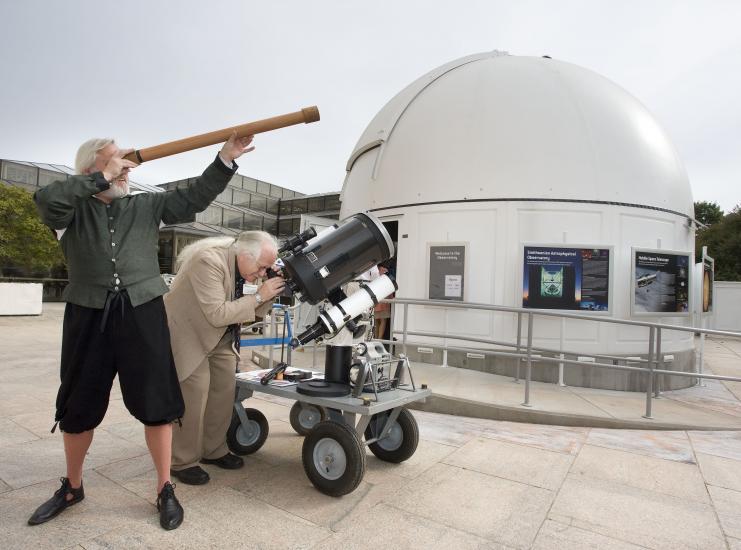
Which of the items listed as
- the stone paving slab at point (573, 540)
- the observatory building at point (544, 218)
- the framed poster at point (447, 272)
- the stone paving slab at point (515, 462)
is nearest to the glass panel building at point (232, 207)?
the observatory building at point (544, 218)

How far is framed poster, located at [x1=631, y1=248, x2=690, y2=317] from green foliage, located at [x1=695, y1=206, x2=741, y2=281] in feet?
73.0

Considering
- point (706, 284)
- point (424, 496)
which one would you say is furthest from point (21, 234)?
point (706, 284)

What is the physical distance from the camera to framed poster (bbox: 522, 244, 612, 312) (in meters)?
7.51

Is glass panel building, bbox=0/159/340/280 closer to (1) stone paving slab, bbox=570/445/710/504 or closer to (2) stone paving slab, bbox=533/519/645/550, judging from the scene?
(1) stone paving slab, bbox=570/445/710/504

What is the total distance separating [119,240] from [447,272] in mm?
6221

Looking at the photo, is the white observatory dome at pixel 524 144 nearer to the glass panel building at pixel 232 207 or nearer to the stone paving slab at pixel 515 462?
the stone paving slab at pixel 515 462

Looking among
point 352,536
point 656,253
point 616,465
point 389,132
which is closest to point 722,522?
point 616,465

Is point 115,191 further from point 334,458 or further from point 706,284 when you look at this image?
point 706,284

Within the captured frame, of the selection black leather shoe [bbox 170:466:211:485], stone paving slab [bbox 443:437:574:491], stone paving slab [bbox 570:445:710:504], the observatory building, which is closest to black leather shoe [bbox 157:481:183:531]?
black leather shoe [bbox 170:466:211:485]

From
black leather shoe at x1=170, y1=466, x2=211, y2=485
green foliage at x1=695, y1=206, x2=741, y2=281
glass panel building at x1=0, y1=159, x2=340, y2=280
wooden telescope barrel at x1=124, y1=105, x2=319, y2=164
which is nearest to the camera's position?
wooden telescope barrel at x1=124, y1=105, x2=319, y2=164

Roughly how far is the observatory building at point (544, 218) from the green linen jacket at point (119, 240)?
604 centimetres

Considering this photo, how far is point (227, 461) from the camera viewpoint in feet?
10.3

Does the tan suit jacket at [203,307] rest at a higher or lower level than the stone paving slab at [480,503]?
higher

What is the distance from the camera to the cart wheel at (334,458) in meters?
2.62
